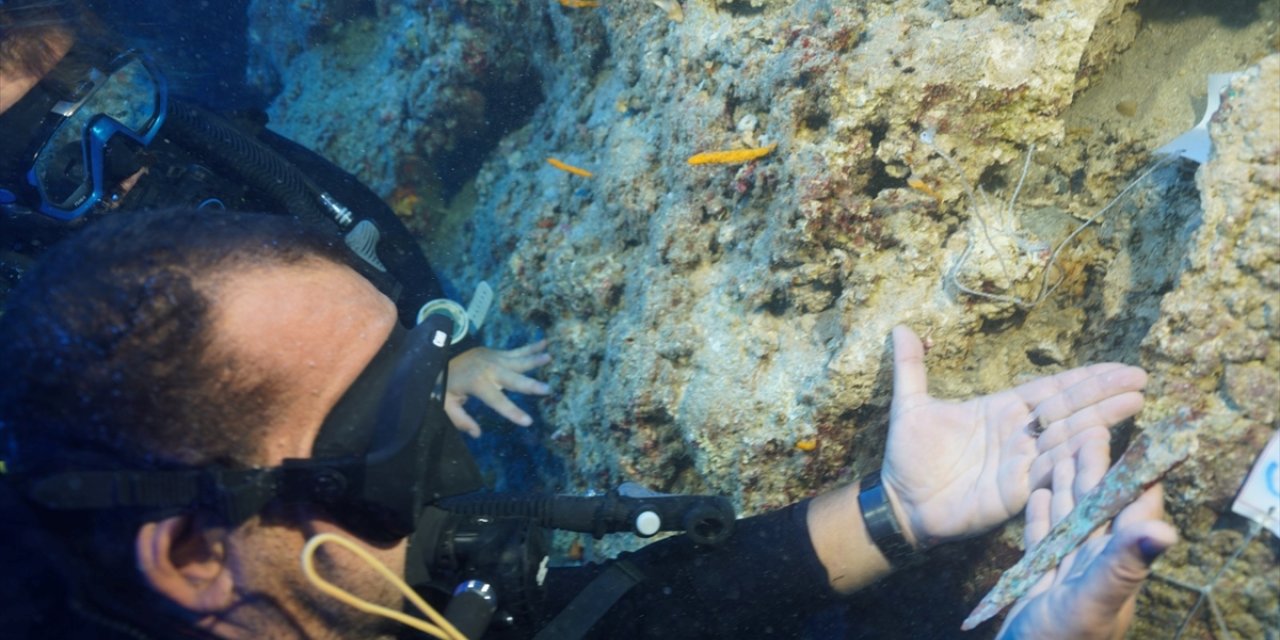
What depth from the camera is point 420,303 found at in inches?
194

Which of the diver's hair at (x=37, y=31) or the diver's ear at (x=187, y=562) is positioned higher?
the diver's hair at (x=37, y=31)

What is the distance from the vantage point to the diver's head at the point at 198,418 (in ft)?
5.17

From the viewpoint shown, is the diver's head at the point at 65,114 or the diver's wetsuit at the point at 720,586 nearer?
the diver's wetsuit at the point at 720,586

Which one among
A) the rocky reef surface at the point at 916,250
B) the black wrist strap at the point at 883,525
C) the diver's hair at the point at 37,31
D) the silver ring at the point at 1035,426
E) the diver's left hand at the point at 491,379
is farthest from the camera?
the diver's left hand at the point at 491,379

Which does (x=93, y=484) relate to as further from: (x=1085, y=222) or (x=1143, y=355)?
(x=1085, y=222)

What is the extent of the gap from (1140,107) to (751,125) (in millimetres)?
1651

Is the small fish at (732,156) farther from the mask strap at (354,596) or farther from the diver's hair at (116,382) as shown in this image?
the mask strap at (354,596)

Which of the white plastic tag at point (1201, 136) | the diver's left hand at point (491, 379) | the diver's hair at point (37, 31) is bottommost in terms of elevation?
the diver's left hand at point (491, 379)

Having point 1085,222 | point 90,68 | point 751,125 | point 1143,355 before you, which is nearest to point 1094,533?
point 1143,355

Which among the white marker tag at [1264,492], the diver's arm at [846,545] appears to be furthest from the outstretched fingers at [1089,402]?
the diver's arm at [846,545]

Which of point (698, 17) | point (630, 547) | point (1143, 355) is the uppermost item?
point (698, 17)

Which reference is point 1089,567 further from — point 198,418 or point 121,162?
point 121,162

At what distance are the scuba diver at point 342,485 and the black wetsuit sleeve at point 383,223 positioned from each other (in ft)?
8.68

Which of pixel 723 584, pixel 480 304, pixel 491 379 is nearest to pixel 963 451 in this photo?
pixel 723 584
